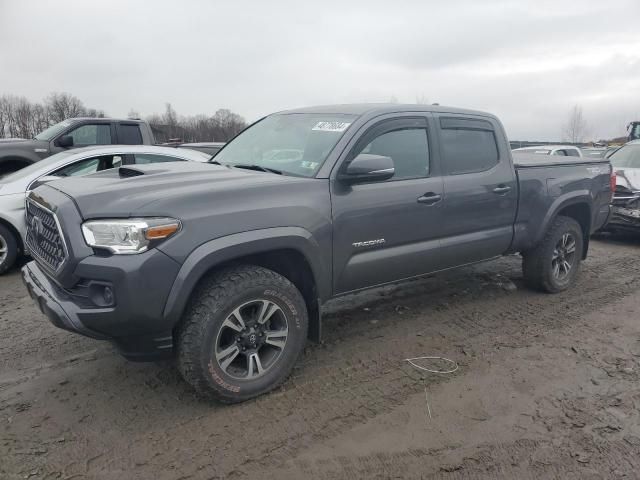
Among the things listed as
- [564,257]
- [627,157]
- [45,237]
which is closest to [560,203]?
[564,257]

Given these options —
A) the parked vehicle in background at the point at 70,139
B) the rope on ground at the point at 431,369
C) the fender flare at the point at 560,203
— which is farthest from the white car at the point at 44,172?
the fender flare at the point at 560,203

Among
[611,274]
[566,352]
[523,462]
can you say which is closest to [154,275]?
[523,462]

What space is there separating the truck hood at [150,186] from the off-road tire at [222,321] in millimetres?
533

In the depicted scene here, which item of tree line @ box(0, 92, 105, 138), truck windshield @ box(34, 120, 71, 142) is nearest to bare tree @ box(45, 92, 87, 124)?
tree line @ box(0, 92, 105, 138)

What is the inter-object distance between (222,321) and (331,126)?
1742 millimetres

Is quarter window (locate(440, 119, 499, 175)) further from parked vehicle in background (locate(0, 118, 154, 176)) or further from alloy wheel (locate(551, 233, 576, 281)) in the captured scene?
parked vehicle in background (locate(0, 118, 154, 176))

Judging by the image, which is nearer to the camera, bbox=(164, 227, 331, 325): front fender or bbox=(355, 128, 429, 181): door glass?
bbox=(164, 227, 331, 325): front fender

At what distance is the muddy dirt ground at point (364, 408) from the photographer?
8.70 feet

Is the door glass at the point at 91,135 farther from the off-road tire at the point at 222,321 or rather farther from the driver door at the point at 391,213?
the off-road tire at the point at 222,321

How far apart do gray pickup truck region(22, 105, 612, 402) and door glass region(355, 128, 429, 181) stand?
0.5 inches

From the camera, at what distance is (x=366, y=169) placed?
11.2 feet

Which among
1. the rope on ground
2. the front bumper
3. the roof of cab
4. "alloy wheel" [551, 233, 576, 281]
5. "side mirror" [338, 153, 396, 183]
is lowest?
the rope on ground

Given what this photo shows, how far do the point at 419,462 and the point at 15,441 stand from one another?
225cm

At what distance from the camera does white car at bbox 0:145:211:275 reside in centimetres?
600
